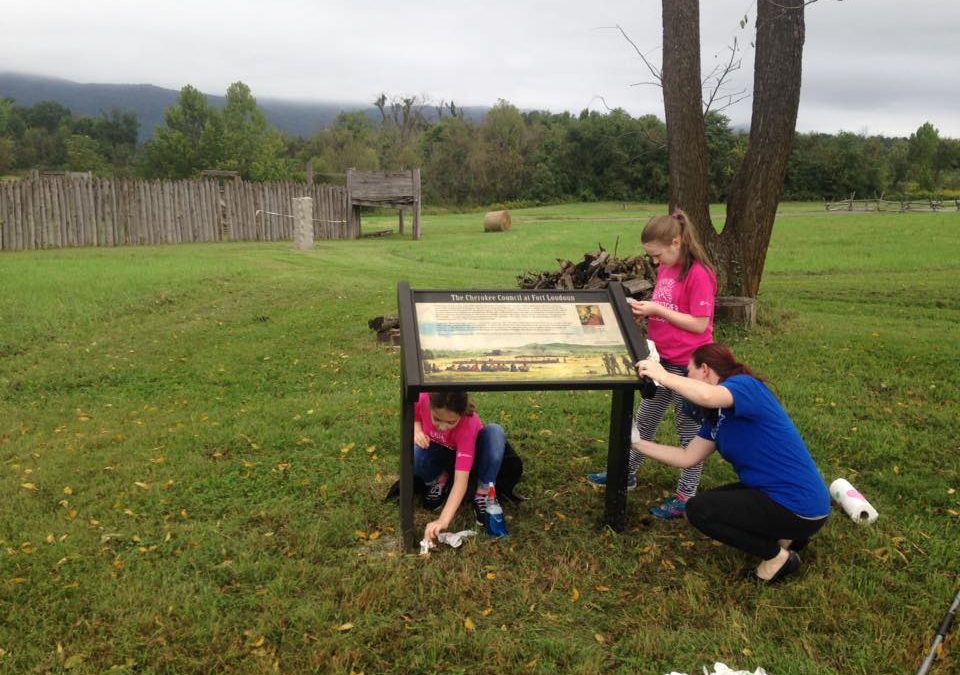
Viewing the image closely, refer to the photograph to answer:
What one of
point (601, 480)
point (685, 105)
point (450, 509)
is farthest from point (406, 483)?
point (685, 105)

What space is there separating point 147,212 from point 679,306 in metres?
21.2

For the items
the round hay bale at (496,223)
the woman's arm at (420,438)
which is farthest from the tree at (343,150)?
the woman's arm at (420,438)

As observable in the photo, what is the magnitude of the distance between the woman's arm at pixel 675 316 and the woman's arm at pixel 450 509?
1425mm

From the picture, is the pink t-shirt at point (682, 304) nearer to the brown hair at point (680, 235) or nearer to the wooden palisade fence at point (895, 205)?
the brown hair at point (680, 235)

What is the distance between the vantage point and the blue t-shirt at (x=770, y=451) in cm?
385

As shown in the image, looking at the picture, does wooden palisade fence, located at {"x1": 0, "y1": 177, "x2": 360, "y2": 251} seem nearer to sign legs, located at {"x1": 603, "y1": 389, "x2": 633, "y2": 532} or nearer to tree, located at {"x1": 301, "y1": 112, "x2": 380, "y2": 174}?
Answer: sign legs, located at {"x1": 603, "y1": 389, "x2": 633, "y2": 532}

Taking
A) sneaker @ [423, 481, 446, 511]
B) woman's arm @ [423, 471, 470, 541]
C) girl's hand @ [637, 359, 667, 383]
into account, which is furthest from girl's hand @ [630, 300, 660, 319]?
sneaker @ [423, 481, 446, 511]

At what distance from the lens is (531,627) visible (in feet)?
12.1

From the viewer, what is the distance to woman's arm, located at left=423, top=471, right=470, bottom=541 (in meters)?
4.39

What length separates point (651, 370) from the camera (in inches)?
155

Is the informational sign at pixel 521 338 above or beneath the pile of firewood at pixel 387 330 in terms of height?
above

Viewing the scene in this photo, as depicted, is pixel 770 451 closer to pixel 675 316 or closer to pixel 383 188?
pixel 675 316

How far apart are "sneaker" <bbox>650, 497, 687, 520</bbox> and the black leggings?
0.83 m

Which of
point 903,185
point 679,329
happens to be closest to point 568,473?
point 679,329
